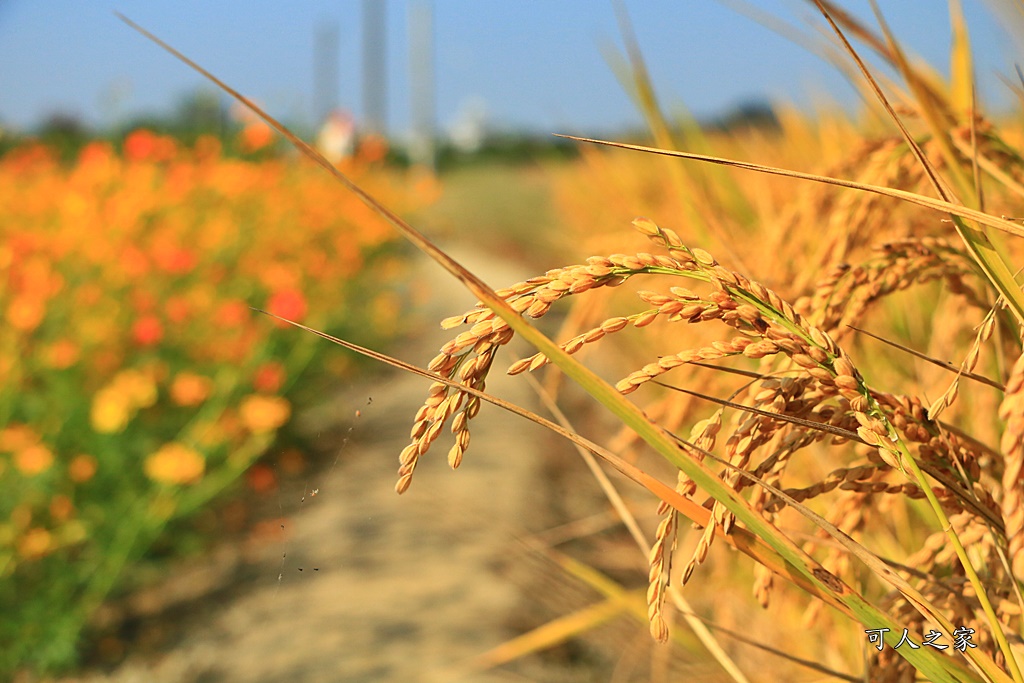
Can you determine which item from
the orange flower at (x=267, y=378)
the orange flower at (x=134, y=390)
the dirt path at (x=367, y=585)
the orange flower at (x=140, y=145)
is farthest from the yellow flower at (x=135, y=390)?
the orange flower at (x=140, y=145)

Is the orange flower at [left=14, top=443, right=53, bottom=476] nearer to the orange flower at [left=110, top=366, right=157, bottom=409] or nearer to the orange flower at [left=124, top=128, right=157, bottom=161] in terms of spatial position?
the orange flower at [left=110, top=366, right=157, bottom=409]

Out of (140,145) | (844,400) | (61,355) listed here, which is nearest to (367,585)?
(61,355)

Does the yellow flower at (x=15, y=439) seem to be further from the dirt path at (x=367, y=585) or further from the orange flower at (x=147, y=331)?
the dirt path at (x=367, y=585)

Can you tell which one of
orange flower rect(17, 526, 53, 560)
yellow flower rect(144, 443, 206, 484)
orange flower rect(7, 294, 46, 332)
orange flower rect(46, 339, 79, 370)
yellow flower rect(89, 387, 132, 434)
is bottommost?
orange flower rect(17, 526, 53, 560)

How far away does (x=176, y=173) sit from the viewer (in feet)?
12.0

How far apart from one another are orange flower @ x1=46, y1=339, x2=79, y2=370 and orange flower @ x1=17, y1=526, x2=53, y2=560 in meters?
0.43

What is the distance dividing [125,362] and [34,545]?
0.80m

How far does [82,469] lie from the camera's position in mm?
2191

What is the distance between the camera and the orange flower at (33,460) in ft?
6.22

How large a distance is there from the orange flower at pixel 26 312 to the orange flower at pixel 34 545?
0.52 meters

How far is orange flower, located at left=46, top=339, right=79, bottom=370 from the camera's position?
2148 millimetres

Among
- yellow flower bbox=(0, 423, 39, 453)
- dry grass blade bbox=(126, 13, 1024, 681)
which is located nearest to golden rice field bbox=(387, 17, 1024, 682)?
dry grass blade bbox=(126, 13, 1024, 681)

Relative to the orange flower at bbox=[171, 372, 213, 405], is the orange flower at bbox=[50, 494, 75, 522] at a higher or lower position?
lower

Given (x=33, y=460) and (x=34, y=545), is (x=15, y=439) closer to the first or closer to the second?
(x=33, y=460)
